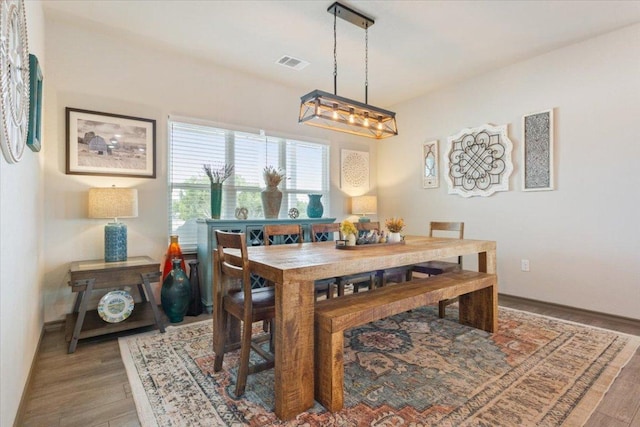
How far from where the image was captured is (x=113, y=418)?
5.38 feet

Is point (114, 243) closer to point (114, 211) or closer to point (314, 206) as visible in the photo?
point (114, 211)

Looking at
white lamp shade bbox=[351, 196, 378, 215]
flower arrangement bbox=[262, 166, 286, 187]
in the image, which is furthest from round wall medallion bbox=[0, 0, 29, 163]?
white lamp shade bbox=[351, 196, 378, 215]

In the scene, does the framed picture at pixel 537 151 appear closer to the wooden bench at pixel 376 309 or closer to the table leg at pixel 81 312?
the wooden bench at pixel 376 309

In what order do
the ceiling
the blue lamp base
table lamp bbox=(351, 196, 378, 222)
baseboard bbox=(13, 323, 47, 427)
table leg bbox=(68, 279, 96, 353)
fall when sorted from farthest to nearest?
Answer: table lamp bbox=(351, 196, 378, 222)
the blue lamp base
the ceiling
table leg bbox=(68, 279, 96, 353)
baseboard bbox=(13, 323, 47, 427)

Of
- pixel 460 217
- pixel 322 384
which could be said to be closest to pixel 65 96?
pixel 322 384

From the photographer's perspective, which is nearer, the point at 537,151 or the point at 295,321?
the point at 295,321

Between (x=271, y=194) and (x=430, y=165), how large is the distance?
239 cm

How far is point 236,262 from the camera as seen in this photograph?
6.41ft

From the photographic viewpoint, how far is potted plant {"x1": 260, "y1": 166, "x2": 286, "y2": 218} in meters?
3.87

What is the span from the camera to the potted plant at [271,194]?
12.7ft

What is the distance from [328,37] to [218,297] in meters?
2.65

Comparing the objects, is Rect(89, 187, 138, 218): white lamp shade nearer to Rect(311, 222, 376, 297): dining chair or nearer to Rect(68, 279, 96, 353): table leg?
Rect(68, 279, 96, 353): table leg

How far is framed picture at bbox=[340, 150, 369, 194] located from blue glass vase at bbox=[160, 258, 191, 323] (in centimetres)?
279

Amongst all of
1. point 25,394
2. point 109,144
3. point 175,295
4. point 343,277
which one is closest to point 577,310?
point 343,277
